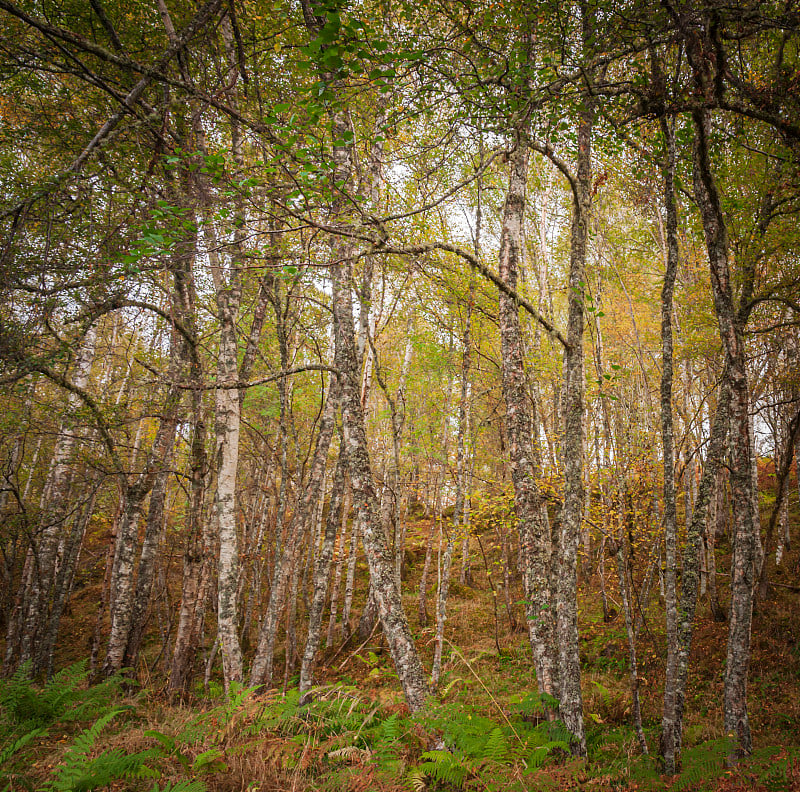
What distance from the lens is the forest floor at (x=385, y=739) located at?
309 centimetres

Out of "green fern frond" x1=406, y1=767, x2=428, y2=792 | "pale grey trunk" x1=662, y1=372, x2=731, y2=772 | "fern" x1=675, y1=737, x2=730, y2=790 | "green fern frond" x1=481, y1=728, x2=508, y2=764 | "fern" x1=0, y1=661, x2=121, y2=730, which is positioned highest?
"pale grey trunk" x1=662, y1=372, x2=731, y2=772

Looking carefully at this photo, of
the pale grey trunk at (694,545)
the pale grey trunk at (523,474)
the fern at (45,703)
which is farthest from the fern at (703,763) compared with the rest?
the fern at (45,703)

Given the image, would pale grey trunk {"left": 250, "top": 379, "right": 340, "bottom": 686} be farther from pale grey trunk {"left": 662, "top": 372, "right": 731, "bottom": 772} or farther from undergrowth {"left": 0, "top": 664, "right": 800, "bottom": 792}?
pale grey trunk {"left": 662, "top": 372, "right": 731, "bottom": 772}

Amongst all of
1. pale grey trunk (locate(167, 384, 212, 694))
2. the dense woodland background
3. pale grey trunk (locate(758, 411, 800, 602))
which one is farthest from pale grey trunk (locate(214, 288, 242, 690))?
pale grey trunk (locate(758, 411, 800, 602))

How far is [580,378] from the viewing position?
4941 mm

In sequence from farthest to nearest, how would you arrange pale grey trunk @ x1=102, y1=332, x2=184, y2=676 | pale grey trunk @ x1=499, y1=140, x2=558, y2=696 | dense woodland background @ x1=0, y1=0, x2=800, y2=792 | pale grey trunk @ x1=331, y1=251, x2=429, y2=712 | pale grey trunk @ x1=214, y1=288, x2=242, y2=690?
1. pale grey trunk @ x1=102, y1=332, x2=184, y2=676
2. pale grey trunk @ x1=214, y1=288, x2=242, y2=690
3. pale grey trunk @ x1=499, y1=140, x2=558, y2=696
4. pale grey trunk @ x1=331, y1=251, x2=429, y2=712
5. dense woodland background @ x1=0, y1=0, x2=800, y2=792

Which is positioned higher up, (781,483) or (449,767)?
(781,483)

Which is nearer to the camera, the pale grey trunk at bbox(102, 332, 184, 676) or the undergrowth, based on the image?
the undergrowth

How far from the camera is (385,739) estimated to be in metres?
3.38

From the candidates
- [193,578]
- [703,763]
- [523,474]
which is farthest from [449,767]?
[193,578]

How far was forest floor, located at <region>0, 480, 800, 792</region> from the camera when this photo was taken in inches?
122

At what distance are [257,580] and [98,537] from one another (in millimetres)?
13229

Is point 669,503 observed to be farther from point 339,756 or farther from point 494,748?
point 339,756

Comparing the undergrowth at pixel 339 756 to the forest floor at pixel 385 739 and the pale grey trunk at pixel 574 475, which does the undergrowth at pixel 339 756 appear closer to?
the forest floor at pixel 385 739
